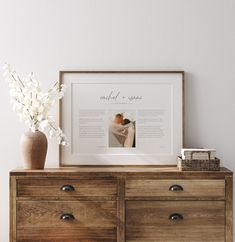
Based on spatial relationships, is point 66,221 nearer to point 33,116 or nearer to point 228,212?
point 33,116

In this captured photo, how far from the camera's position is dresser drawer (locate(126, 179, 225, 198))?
2709 millimetres

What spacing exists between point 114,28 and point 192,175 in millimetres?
1076

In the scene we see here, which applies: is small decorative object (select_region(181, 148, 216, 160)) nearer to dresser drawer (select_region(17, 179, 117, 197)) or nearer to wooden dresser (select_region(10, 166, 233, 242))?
wooden dresser (select_region(10, 166, 233, 242))

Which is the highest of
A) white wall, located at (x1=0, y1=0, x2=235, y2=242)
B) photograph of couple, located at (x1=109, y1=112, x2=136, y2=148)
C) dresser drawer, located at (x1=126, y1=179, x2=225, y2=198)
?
white wall, located at (x1=0, y1=0, x2=235, y2=242)

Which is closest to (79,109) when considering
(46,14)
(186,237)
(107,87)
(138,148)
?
(107,87)

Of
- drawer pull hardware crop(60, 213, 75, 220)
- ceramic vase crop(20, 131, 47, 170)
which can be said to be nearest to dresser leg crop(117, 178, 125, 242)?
drawer pull hardware crop(60, 213, 75, 220)

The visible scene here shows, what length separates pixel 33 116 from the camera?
9.19 feet

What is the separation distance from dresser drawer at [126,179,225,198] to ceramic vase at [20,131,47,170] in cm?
55

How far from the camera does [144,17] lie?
304 centimetres

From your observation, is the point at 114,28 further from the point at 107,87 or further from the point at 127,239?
the point at 127,239

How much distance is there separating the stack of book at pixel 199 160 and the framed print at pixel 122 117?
221 millimetres

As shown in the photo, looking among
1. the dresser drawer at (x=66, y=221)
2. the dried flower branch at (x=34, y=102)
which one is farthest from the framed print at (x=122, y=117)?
the dresser drawer at (x=66, y=221)

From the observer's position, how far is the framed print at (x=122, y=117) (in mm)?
3000

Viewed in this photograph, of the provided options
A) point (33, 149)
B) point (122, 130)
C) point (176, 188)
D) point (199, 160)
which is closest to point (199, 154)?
point (199, 160)
